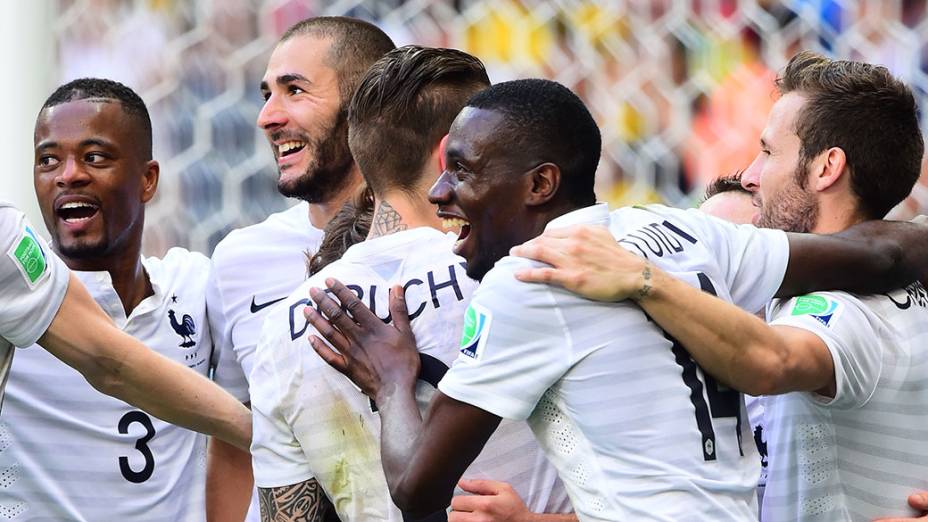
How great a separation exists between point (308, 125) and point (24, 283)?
1300 mm

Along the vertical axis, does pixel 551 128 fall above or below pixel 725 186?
above

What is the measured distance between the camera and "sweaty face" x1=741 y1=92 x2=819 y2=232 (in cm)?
330

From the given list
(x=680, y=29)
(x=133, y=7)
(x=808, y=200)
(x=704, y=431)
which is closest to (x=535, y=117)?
(x=704, y=431)

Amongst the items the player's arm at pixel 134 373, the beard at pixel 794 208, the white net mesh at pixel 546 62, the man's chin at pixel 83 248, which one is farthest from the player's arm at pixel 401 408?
the white net mesh at pixel 546 62

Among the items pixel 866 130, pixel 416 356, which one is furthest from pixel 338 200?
pixel 866 130

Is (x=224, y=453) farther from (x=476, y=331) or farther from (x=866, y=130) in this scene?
(x=866, y=130)

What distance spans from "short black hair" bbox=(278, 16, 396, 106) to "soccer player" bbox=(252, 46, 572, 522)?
108cm

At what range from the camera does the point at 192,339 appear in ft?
12.8

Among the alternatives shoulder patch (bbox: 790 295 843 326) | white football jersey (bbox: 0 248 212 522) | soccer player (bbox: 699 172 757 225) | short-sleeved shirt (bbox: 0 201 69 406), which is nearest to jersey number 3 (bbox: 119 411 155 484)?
white football jersey (bbox: 0 248 212 522)

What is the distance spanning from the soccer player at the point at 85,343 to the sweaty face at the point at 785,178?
1277mm

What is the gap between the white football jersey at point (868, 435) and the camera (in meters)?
2.99

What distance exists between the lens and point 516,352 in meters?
2.43

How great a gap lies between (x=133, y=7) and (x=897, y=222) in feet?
10.5

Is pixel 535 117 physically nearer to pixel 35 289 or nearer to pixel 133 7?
pixel 35 289
